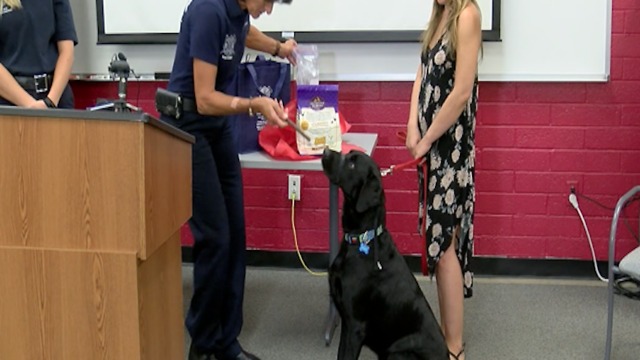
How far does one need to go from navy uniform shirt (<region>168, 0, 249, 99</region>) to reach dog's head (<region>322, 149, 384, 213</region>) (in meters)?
0.47

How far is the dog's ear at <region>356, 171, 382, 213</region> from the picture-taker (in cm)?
229

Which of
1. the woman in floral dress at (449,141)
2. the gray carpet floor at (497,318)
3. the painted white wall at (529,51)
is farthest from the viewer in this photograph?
the painted white wall at (529,51)

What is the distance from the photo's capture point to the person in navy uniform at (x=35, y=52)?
106 inches

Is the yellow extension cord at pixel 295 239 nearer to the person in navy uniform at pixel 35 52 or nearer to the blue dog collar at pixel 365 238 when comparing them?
the person in navy uniform at pixel 35 52

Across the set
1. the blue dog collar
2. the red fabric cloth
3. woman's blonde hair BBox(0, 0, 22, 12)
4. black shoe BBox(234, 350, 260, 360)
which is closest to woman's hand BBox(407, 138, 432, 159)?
the red fabric cloth

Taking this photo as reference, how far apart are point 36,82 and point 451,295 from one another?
1.71 metres

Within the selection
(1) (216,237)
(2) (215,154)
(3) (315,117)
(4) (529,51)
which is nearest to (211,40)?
(2) (215,154)

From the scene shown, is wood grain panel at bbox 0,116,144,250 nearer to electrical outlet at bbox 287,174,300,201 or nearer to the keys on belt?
the keys on belt

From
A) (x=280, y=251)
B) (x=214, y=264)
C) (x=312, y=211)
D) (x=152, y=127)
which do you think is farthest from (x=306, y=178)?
(x=152, y=127)

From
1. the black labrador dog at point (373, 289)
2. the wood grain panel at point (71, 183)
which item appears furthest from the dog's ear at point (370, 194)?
the wood grain panel at point (71, 183)

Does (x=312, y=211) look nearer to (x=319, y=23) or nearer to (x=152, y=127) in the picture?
(x=319, y=23)

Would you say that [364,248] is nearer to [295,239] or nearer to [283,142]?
[283,142]

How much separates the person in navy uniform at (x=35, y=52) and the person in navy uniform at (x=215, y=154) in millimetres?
601

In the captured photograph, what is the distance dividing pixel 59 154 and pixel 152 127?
0.69ft
